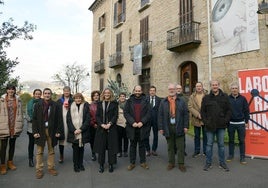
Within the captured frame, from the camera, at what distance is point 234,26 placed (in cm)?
1228

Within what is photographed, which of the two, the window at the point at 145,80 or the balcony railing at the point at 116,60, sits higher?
the balcony railing at the point at 116,60

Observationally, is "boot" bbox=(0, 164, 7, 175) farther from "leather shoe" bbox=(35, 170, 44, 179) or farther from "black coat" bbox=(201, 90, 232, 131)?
"black coat" bbox=(201, 90, 232, 131)

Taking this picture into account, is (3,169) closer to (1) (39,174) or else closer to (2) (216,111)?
(1) (39,174)

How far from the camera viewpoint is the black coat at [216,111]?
5.73 meters

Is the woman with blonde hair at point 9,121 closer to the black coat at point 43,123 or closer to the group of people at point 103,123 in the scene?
the group of people at point 103,123

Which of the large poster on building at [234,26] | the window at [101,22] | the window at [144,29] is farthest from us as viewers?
the window at [101,22]

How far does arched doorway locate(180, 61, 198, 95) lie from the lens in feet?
49.9

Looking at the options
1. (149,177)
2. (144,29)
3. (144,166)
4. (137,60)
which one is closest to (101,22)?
(144,29)

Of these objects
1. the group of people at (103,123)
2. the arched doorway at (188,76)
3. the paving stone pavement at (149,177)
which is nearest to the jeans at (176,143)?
the group of people at (103,123)

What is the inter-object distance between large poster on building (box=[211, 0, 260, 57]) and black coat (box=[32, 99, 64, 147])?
9.06m

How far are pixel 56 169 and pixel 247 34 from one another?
9.57 metres

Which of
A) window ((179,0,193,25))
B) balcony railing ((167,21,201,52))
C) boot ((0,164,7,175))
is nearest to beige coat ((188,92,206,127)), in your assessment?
boot ((0,164,7,175))

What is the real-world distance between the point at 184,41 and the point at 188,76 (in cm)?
205

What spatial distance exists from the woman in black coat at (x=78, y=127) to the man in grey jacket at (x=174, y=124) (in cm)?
161
